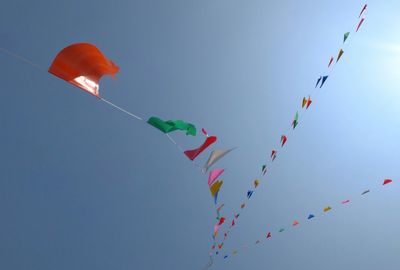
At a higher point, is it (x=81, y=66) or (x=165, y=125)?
(x=81, y=66)

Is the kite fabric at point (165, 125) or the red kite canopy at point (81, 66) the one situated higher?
the red kite canopy at point (81, 66)

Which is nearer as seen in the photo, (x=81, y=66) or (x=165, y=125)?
(x=81, y=66)

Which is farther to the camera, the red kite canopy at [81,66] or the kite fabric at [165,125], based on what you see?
the kite fabric at [165,125]

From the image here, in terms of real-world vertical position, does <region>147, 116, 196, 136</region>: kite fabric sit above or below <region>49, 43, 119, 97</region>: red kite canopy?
below

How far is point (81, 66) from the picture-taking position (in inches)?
107

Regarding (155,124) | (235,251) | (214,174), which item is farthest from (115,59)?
(235,251)

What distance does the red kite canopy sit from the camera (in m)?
2.62

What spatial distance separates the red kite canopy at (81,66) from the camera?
2.62 meters

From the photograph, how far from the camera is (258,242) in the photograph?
8406 mm

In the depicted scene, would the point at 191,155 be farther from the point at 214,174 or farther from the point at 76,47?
the point at 76,47

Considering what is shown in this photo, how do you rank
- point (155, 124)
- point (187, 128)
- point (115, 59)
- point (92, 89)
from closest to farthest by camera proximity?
1. point (92, 89)
2. point (155, 124)
3. point (187, 128)
4. point (115, 59)

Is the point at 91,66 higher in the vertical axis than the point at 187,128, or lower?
higher

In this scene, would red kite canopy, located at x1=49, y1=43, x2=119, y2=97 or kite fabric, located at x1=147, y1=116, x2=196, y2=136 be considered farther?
kite fabric, located at x1=147, y1=116, x2=196, y2=136

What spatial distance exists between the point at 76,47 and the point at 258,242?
7.08 m
